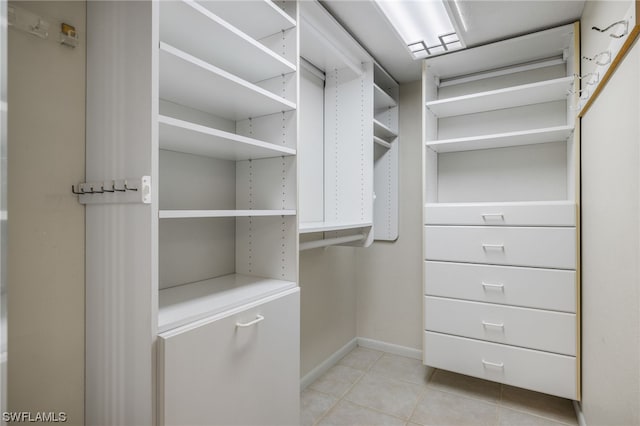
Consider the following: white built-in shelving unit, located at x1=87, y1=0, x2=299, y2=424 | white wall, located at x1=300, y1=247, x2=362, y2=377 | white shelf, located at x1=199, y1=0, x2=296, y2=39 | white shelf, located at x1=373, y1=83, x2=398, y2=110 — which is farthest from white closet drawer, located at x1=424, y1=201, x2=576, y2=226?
white shelf, located at x1=199, y1=0, x2=296, y2=39

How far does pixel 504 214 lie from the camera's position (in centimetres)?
199

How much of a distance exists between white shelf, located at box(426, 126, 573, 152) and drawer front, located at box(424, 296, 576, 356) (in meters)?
1.04

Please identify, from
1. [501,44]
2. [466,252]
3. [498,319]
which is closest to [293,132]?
[466,252]

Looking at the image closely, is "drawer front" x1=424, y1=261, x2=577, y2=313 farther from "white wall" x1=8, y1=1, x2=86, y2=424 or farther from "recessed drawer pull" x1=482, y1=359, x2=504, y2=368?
"white wall" x1=8, y1=1, x2=86, y2=424

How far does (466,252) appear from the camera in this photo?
2.09 metres

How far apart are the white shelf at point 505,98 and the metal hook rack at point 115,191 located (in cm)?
194

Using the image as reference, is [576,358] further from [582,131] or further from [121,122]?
[121,122]

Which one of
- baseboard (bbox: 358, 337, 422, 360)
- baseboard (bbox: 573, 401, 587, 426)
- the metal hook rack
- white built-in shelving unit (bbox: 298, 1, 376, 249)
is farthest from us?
baseboard (bbox: 358, 337, 422, 360)

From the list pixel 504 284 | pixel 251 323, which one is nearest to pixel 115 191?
pixel 251 323

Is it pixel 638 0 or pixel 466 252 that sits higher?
pixel 638 0

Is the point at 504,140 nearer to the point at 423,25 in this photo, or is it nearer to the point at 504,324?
the point at 423,25

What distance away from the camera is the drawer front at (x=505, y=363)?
184 cm

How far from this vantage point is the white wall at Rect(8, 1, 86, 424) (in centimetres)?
98

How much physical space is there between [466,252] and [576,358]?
78 centimetres
